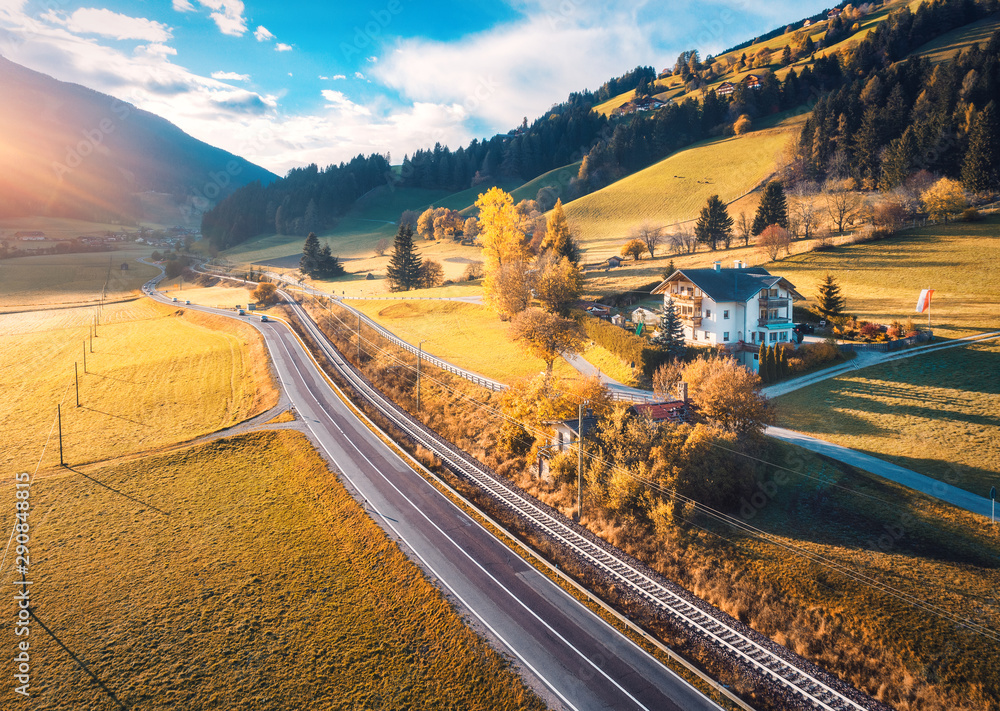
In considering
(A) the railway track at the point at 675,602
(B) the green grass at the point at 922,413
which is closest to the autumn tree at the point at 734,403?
(B) the green grass at the point at 922,413

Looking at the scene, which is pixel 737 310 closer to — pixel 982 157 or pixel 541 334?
pixel 541 334

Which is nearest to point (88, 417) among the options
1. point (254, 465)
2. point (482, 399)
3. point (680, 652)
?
point (254, 465)

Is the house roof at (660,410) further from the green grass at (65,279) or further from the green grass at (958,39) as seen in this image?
the green grass at (958,39)

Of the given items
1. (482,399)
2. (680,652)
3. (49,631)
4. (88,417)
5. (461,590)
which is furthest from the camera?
(88,417)

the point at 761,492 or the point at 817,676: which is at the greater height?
the point at 761,492

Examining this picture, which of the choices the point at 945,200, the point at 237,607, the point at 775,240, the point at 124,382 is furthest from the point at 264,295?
the point at 945,200

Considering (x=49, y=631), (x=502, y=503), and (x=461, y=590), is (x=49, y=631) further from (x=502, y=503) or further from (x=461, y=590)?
(x=502, y=503)

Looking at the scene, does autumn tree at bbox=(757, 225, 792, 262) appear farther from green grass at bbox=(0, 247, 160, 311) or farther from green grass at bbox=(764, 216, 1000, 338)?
green grass at bbox=(0, 247, 160, 311)

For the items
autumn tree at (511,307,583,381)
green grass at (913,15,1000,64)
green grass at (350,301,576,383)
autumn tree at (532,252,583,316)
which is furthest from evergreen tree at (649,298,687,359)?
green grass at (913,15,1000,64)
